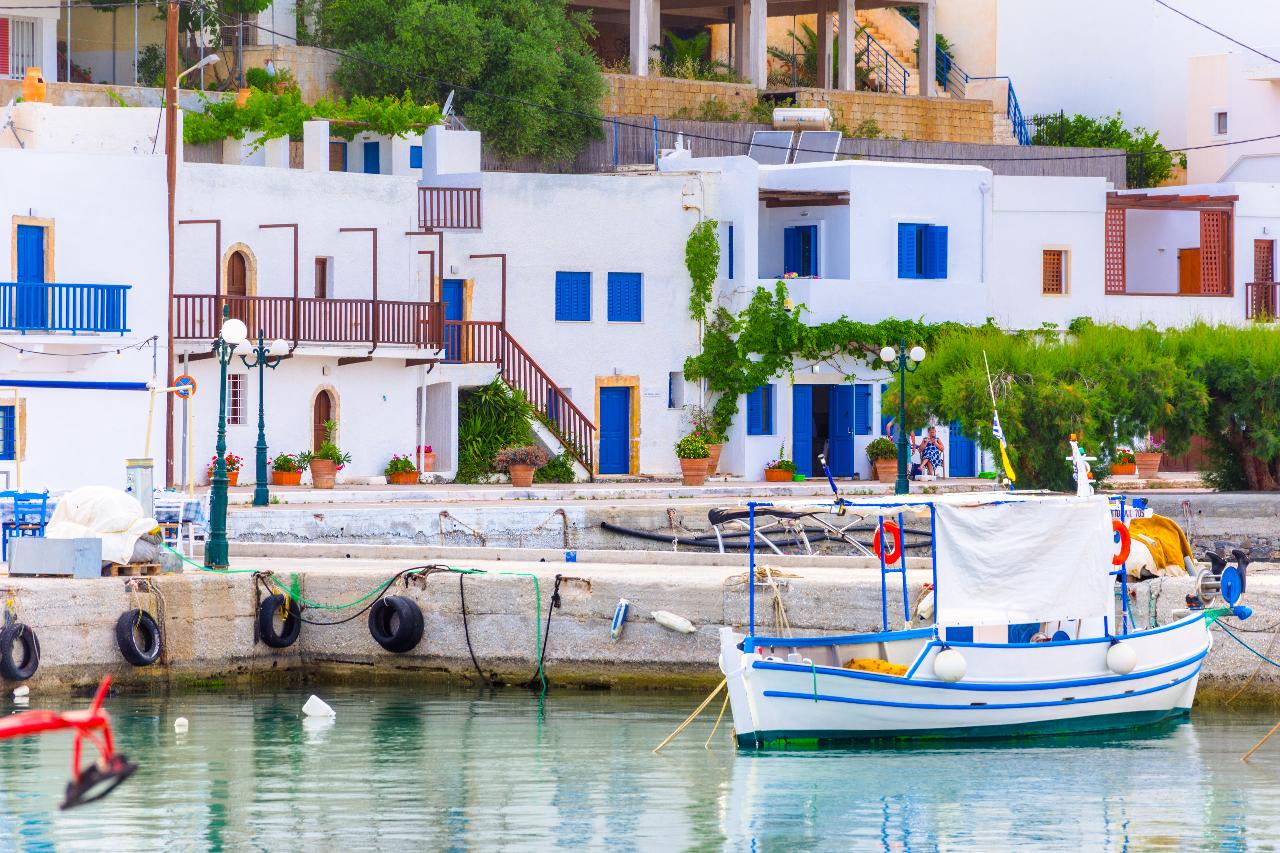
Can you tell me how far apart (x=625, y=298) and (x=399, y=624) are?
2184cm

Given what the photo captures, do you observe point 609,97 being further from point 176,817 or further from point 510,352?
point 176,817

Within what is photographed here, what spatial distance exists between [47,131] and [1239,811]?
2580 centimetres

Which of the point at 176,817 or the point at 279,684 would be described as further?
the point at 279,684

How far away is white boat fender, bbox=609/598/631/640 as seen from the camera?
26.5 m

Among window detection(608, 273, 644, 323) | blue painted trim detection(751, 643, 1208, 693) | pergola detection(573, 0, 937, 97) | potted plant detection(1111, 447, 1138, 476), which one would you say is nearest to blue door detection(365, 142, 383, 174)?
window detection(608, 273, 644, 323)

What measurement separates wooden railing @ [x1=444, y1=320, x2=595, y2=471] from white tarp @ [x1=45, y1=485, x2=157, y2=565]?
61.4ft

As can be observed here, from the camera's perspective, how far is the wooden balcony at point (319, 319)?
41.1 m

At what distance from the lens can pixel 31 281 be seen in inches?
1463

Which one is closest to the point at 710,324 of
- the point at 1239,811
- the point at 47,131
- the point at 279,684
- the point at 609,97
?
the point at 609,97

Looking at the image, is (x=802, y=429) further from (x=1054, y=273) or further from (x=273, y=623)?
(x=273, y=623)

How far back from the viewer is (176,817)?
63.7ft

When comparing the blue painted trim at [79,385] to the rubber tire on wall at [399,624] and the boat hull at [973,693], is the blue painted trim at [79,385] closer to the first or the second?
the rubber tire on wall at [399,624]

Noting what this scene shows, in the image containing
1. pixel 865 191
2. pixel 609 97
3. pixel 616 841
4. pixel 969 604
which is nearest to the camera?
pixel 616 841

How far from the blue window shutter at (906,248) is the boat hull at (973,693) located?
26094 mm
